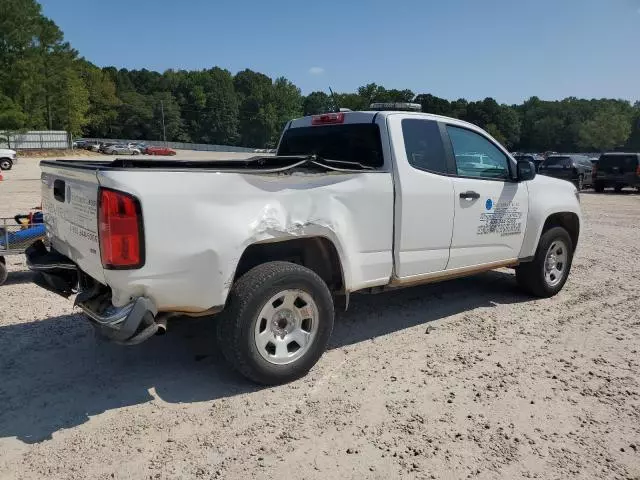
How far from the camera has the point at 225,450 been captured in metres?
3.07

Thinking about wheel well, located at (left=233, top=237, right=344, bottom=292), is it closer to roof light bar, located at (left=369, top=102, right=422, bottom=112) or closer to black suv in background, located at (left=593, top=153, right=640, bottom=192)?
roof light bar, located at (left=369, top=102, right=422, bottom=112)

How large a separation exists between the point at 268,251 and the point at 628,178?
22.5m

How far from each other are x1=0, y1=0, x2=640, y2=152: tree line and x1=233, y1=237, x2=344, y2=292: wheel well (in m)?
62.4

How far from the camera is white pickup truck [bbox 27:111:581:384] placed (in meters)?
3.25

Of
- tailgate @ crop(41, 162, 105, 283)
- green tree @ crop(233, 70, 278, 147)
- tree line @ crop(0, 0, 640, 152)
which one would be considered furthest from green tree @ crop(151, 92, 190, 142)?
tailgate @ crop(41, 162, 105, 283)

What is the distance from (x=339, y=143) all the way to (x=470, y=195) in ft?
4.35

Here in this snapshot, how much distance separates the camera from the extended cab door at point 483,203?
5.04 meters

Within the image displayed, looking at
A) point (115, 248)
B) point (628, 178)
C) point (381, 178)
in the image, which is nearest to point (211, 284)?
point (115, 248)

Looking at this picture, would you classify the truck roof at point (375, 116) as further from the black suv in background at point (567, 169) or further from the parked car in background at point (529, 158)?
the black suv in background at point (567, 169)

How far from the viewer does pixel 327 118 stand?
5.19 metres

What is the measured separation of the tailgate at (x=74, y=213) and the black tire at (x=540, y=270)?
461cm

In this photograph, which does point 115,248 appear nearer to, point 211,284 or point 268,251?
point 211,284

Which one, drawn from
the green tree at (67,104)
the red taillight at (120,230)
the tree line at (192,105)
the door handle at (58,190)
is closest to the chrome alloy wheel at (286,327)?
the red taillight at (120,230)

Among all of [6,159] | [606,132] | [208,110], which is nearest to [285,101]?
[208,110]
